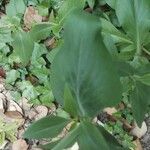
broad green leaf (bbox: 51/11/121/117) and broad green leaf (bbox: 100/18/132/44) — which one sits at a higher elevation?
broad green leaf (bbox: 51/11/121/117)

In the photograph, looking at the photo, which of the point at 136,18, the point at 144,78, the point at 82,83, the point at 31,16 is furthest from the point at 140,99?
the point at 31,16

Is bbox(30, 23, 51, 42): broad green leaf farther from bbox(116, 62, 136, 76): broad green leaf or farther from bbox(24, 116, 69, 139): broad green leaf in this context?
bbox(24, 116, 69, 139): broad green leaf

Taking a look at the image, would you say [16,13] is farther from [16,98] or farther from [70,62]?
[70,62]

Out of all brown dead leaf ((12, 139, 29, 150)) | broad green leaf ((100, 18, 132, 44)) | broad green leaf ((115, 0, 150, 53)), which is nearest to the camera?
broad green leaf ((115, 0, 150, 53))

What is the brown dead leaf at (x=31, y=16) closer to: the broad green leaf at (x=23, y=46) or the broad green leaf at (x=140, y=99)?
the broad green leaf at (x=23, y=46)

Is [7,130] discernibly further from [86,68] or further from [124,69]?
[86,68]

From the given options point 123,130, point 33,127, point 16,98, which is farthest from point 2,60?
point 33,127

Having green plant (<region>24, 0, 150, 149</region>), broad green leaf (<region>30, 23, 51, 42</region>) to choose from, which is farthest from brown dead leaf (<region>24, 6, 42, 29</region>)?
green plant (<region>24, 0, 150, 149</region>)
